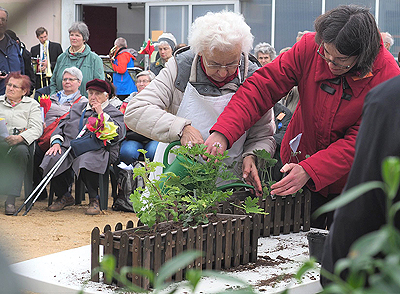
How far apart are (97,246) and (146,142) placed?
15.1 feet

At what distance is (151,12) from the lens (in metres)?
13.2

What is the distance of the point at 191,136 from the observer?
231 centimetres

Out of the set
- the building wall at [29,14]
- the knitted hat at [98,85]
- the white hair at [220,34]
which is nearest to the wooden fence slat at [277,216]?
the white hair at [220,34]

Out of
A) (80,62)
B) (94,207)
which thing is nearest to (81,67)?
(80,62)

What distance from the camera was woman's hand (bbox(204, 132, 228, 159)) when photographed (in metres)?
2.25

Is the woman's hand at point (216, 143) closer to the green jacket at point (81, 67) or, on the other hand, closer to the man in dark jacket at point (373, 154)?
the man in dark jacket at point (373, 154)

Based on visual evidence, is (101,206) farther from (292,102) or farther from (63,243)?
(292,102)

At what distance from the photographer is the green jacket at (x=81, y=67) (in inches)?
276

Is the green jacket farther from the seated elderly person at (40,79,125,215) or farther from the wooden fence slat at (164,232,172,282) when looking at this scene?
→ the wooden fence slat at (164,232,172,282)

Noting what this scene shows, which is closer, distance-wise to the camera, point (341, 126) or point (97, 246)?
point (97, 246)

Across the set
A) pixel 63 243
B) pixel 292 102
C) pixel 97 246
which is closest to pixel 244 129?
pixel 97 246

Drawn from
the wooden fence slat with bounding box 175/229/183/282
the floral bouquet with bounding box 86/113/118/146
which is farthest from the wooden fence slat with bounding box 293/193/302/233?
the floral bouquet with bounding box 86/113/118/146

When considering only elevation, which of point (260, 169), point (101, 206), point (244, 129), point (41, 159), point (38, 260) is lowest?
point (101, 206)

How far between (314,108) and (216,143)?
Result: 447 millimetres
